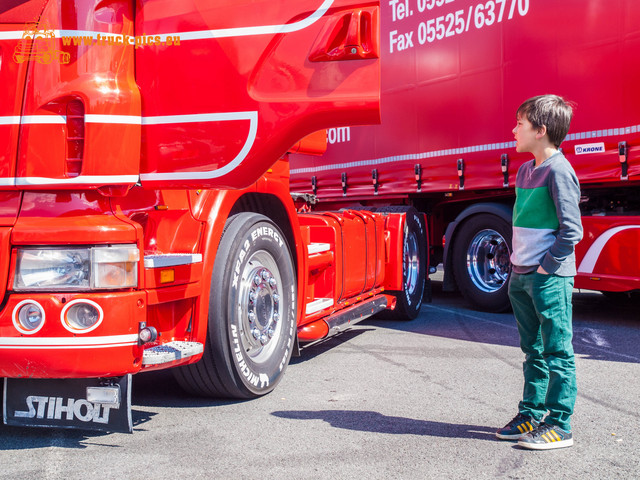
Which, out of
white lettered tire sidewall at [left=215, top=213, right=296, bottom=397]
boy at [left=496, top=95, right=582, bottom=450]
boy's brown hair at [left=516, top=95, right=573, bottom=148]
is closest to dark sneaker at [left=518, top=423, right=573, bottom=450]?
boy at [left=496, top=95, right=582, bottom=450]

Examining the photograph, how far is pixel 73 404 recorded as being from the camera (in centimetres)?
354

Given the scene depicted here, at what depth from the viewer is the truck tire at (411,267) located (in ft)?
25.8

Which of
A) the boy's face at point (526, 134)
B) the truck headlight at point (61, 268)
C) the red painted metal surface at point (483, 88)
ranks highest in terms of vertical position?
the red painted metal surface at point (483, 88)

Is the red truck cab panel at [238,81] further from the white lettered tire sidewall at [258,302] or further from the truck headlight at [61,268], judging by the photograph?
the white lettered tire sidewall at [258,302]

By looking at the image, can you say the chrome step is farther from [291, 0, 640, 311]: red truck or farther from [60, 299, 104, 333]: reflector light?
[291, 0, 640, 311]: red truck

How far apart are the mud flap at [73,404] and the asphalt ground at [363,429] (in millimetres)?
164

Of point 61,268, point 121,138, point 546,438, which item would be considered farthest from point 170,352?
point 546,438

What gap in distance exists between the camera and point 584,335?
6789mm

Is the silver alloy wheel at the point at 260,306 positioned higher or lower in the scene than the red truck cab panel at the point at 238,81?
lower

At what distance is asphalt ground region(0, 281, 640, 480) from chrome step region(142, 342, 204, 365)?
1.43ft

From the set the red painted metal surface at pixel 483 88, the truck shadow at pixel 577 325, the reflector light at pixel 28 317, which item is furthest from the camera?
the red painted metal surface at pixel 483 88

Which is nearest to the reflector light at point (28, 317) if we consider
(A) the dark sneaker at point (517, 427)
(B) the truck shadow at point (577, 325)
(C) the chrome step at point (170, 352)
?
(C) the chrome step at point (170, 352)

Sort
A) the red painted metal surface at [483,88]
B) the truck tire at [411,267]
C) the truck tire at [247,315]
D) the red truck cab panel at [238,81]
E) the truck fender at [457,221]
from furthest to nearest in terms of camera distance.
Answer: the truck fender at [457,221] → the truck tire at [411,267] → the red painted metal surface at [483,88] → the truck tire at [247,315] → the red truck cab panel at [238,81]

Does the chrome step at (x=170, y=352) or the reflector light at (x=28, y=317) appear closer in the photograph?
the reflector light at (x=28, y=317)
